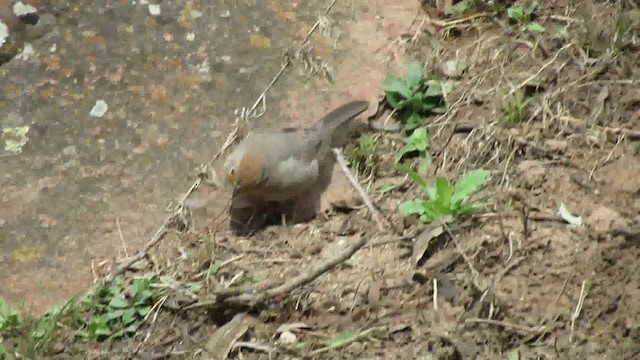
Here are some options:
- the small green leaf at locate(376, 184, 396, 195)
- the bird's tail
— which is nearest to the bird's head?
the bird's tail

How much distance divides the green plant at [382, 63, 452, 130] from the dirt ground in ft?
0.21

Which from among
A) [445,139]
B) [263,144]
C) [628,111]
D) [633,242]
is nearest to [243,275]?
[263,144]

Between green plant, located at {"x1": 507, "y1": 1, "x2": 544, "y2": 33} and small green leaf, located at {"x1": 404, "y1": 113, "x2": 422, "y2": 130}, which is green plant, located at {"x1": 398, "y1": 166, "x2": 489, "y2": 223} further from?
green plant, located at {"x1": 507, "y1": 1, "x2": 544, "y2": 33}

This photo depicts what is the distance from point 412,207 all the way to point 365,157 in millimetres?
470

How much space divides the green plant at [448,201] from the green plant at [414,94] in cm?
53

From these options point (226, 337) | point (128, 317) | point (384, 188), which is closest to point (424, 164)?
point (384, 188)

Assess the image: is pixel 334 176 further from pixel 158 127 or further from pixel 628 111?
pixel 628 111

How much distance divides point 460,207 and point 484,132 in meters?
0.47

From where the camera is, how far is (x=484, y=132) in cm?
307

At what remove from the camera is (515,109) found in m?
3.06

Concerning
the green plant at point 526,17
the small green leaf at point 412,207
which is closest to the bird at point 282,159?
the small green leaf at point 412,207

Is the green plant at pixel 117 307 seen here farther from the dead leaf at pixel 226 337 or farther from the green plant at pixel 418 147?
the green plant at pixel 418 147

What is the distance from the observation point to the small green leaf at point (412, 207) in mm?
2777

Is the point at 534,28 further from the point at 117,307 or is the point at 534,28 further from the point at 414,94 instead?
the point at 117,307
